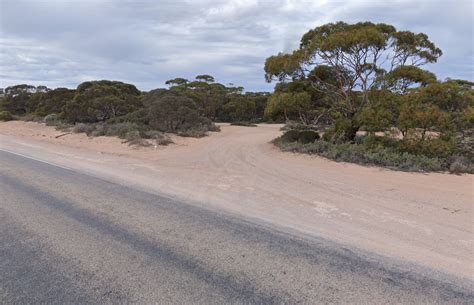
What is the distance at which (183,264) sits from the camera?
166 inches

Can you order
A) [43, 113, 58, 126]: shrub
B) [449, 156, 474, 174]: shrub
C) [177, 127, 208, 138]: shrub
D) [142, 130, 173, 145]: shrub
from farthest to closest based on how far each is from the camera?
1. [43, 113, 58, 126]: shrub
2. [177, 127, 208, 138]: shrub
3. [142, 130, 173, 145]: shrub
4. [449, 156, 474, 174]: shrub

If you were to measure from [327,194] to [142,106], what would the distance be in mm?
27245

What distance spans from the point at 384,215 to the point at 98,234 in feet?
15.7

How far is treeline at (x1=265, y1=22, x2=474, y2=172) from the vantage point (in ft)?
38.7

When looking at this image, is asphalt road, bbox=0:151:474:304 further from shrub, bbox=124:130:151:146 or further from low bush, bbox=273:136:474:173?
shrub, bbox=124:130:151:146

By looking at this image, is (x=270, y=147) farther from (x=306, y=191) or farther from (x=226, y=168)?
(x=306, y=191)

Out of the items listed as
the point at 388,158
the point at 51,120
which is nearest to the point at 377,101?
the point at 388,158

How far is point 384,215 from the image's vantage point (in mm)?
6441

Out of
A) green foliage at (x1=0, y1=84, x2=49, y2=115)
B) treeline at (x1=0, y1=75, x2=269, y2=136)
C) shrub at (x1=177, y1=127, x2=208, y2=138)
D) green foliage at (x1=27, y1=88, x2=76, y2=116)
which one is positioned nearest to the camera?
shrub at (x1=177, y1=127, x2=208, y2=138)

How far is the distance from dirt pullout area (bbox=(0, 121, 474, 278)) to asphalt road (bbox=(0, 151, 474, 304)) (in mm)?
605

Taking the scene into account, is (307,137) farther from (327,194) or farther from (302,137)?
(327,194)

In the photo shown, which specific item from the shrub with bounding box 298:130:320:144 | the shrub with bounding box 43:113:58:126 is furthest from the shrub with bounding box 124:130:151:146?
the shrub with bounding box 43:113:58:126

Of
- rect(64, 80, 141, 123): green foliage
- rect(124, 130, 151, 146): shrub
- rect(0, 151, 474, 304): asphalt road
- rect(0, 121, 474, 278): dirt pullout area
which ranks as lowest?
rect(0, 151, 474, 304): asphalt road

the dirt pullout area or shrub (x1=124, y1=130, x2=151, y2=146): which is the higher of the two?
shrub (x1=124, y1=130, x2=151, y2=146)
